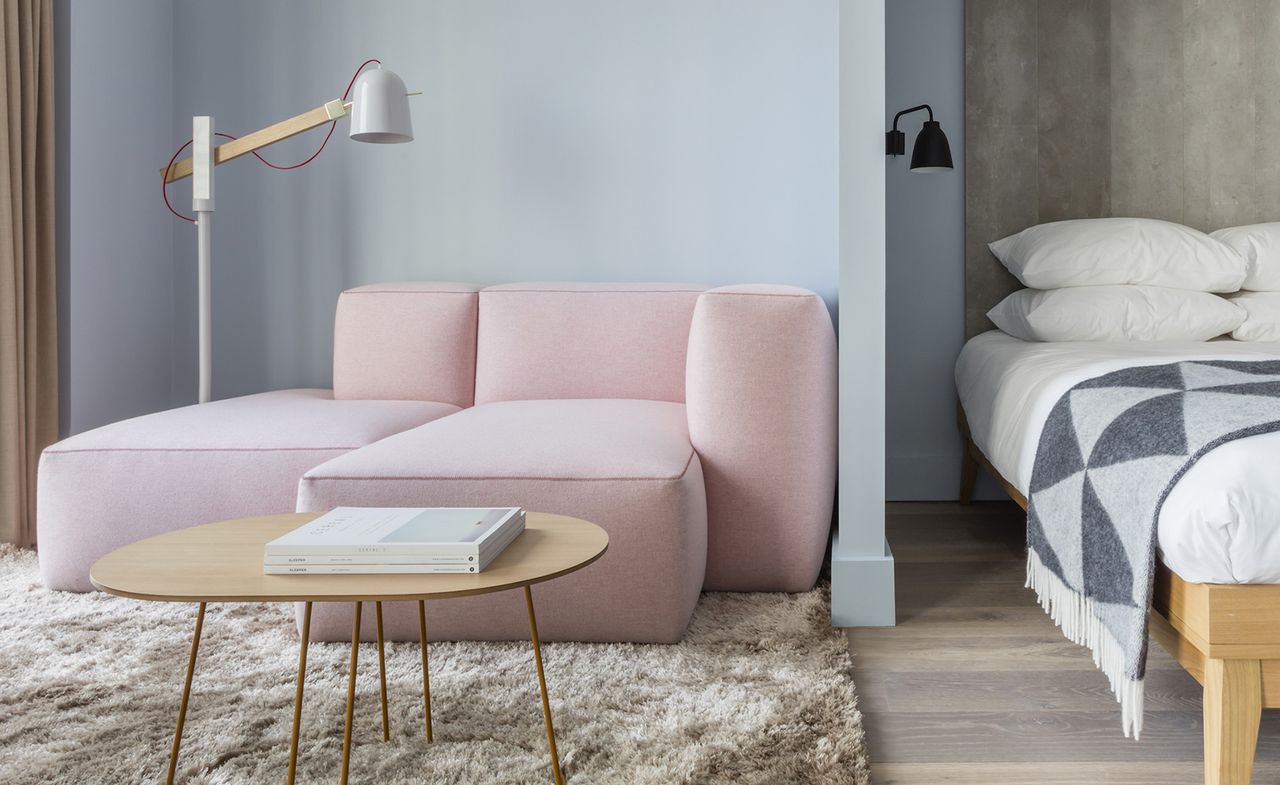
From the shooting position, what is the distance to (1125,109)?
2.85 m

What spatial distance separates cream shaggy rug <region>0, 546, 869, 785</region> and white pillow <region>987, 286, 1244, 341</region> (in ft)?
3.89

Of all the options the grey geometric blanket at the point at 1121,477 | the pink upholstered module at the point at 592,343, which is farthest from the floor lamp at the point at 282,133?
the grey geometric blanket at the point at 1121,477

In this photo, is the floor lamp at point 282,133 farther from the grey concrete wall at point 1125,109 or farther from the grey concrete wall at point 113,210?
the grey concrete wall at point 1125,109

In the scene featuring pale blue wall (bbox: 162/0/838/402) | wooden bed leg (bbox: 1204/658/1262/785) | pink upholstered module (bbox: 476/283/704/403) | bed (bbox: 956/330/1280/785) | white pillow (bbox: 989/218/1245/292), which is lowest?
wooden bed leg (bbox: 1204/658/1262/785)

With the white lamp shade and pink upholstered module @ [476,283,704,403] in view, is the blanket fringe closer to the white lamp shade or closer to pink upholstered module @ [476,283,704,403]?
pink upholstered module @ [476,283,704,403]

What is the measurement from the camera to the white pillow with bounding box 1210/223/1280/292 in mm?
2559

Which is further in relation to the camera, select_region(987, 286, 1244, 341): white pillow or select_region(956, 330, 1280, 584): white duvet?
select_region(987, 286, 1244, 341): white pillow

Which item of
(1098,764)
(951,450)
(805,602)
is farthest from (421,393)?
(1098,764)

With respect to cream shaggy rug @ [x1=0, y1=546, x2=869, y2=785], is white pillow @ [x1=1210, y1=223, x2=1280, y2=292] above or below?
above

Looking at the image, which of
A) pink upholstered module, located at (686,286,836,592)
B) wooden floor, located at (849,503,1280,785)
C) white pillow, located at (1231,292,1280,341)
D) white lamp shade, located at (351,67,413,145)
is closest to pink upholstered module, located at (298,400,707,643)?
pink upholstered module, located at (686,286,836,592)

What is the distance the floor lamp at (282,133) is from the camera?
2348mm

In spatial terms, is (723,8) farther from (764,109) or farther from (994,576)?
(994,576)

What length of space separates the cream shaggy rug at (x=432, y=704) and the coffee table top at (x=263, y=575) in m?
0.31

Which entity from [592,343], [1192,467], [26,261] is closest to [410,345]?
[592,343]
